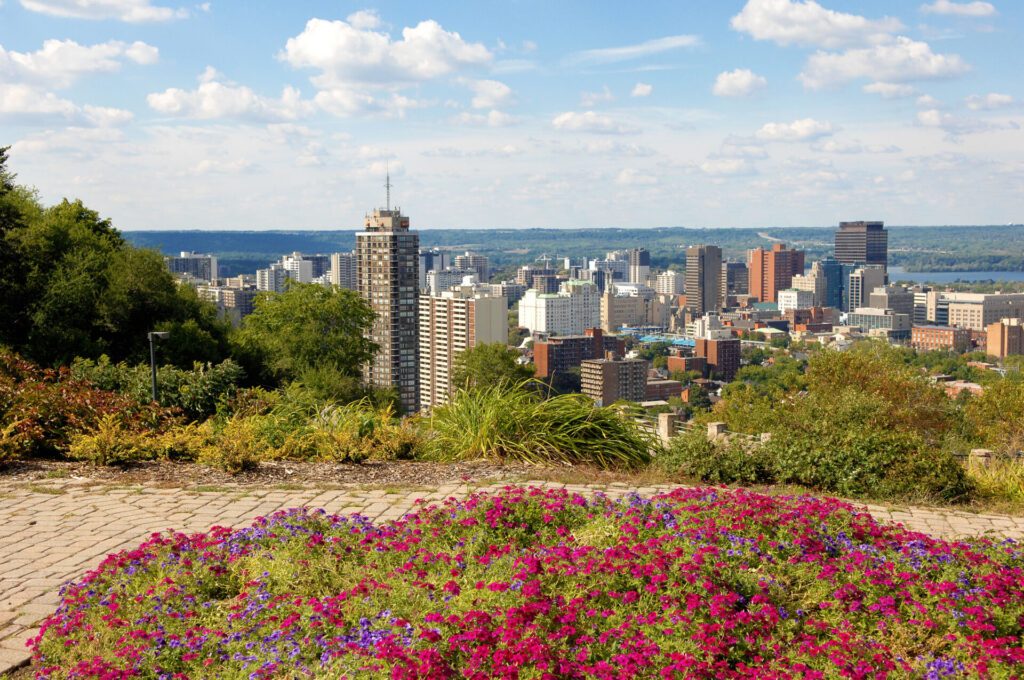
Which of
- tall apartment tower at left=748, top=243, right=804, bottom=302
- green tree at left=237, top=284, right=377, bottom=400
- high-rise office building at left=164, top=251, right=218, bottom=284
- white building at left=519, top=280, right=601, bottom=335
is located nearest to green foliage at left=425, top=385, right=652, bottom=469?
green tree at left=237, top=284, right=377, bottom=400

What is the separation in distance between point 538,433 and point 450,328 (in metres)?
72.1

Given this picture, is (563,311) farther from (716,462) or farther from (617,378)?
(716,462)

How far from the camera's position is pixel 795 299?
6914 inches

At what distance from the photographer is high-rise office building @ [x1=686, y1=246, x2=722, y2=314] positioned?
189125 millimetres

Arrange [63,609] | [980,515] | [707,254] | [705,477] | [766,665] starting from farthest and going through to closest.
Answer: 1. [707,254]
2. [705,477]
3. [980,515]
4. [63,609]
5. [766,665]

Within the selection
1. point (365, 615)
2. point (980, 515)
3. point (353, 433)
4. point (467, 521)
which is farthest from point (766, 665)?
point (353, 433)

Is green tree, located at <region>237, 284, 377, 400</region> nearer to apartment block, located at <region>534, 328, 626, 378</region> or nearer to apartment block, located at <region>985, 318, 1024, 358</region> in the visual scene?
apartment block, located at <region>534, 328, 626, 378</region>

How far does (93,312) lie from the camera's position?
15445 millimetres

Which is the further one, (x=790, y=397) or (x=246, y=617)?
(x=790, y=397)

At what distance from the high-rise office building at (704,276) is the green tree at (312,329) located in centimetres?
16925

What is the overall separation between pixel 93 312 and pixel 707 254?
184 m

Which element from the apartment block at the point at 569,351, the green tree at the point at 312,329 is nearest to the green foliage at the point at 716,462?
the green tree at the point at 312,329

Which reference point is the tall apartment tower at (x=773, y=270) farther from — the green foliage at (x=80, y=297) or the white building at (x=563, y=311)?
the green foliage at (x=80, y=297)

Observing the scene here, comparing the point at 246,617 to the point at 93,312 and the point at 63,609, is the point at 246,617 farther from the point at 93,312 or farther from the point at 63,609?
the point at 93,312
